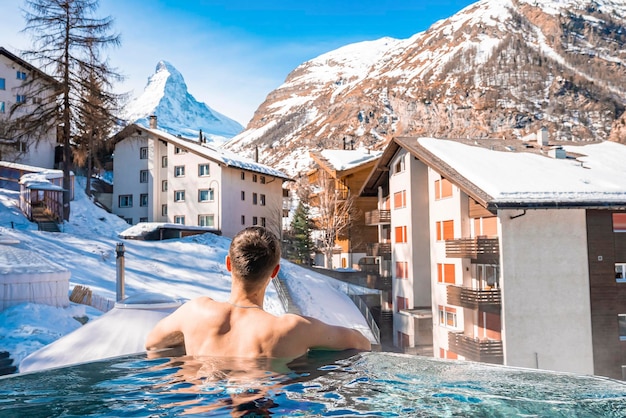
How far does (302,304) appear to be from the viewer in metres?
27.2

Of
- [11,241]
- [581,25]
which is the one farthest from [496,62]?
[11,241]

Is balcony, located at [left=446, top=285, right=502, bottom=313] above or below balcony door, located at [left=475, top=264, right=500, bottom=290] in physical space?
below

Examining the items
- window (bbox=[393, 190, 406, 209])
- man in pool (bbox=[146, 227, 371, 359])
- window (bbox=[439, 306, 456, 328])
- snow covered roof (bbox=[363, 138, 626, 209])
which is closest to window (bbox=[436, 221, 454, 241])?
snow covered roof (bbox=[363, 138, 626, 209])

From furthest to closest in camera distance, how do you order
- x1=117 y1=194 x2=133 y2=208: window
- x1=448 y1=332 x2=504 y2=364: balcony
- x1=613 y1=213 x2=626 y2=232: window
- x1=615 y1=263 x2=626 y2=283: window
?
x1=117 y1=194 x2=133 y2=208: window < x1=613 y1=213 x2=626 y2=232: window < x1=615 y1=263 x2=626 y2=283: window < x1=448 y1=332 x2=504 y2=364: balcony

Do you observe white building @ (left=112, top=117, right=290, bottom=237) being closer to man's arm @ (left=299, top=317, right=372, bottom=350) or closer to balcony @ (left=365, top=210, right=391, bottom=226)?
balcony @ (left=365, top=210, right=391, bottom=226)

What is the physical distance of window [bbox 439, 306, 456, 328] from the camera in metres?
25.2

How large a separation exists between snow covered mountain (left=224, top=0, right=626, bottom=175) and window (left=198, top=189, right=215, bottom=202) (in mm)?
83327

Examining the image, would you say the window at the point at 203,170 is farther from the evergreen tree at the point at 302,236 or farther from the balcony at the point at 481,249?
the balcony at the point at 481,249

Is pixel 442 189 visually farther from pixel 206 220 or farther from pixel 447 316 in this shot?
pixel 206 220

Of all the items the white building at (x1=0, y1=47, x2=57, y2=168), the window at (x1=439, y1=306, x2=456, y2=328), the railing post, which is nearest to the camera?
the railing post

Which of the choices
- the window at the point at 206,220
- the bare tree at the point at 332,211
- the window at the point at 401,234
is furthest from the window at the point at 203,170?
the window at the point at 401,234

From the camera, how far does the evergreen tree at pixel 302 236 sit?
4397cm

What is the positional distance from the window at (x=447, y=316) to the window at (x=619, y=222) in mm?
7589

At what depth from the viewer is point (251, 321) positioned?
12.6 ft
